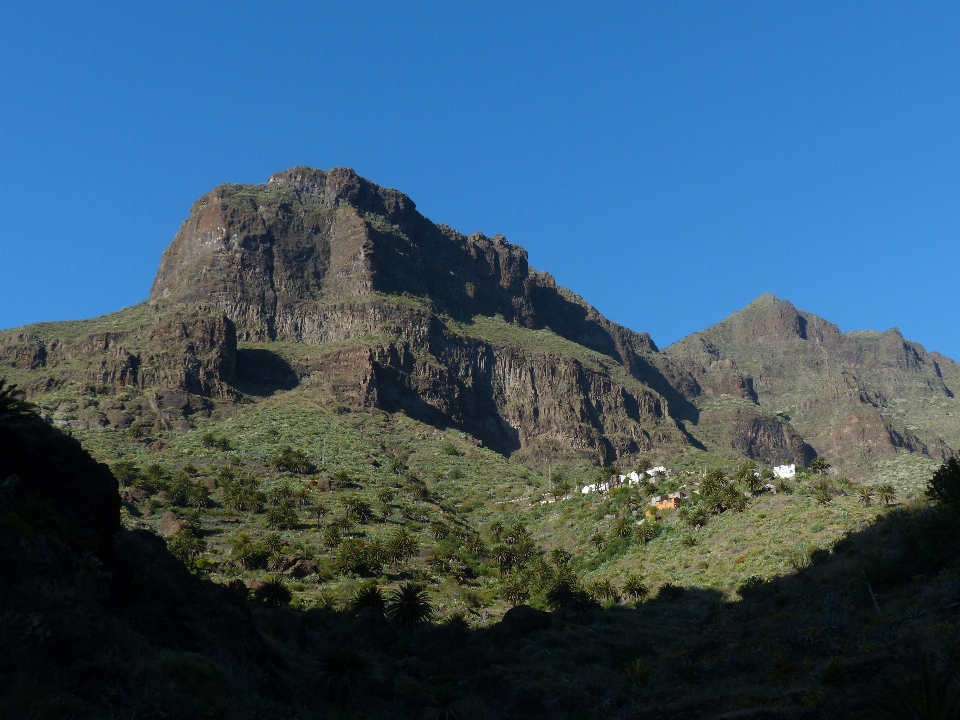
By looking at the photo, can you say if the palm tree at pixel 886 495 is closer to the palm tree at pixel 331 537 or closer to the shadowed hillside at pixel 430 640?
the shadowed hillside at pixel 430 640

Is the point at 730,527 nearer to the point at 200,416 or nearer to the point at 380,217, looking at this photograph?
the point at 200,416

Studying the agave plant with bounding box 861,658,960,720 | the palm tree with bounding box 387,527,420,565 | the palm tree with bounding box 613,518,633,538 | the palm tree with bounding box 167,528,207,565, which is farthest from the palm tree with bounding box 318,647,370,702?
the palm tree with bounding box 613,518,633,538

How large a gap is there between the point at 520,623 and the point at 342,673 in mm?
17888

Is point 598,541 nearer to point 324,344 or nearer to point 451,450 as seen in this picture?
point 451,450

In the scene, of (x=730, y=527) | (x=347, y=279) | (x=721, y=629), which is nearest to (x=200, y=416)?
(x=347, y=279)

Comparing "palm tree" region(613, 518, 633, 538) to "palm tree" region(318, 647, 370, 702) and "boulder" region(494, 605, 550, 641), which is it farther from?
"palm tree" region(318, 647, 370, 702)

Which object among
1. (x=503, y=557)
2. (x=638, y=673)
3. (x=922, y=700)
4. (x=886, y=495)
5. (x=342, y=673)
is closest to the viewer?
(x=922, y=700)

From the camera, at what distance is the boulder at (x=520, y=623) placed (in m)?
40.0

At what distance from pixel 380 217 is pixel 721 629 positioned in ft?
571

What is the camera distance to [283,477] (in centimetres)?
8581

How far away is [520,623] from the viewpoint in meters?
40.8

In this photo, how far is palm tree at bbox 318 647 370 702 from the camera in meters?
24.2

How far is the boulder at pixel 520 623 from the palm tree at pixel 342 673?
1558 centimetres

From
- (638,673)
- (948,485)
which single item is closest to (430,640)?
(638,673)
